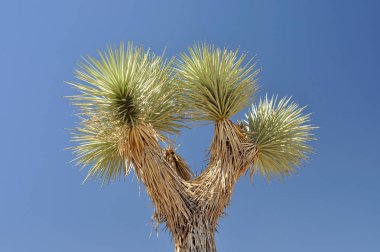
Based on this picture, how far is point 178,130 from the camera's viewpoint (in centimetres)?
738

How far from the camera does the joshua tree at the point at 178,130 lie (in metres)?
6.78

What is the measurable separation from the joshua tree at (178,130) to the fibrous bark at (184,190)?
0.01 meters

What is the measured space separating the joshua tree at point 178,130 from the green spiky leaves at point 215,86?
0.6 inches

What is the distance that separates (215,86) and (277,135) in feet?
4.67

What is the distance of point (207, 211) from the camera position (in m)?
6.88

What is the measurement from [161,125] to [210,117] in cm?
75

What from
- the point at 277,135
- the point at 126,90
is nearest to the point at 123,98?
the point at 126,90

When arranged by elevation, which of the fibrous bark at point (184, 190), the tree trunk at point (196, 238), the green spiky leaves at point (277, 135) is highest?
the green spiky leaves at point (277, 135)

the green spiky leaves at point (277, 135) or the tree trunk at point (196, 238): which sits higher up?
the green spiky leaves at point (277, 135)

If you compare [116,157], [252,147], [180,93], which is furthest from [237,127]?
[116,157]

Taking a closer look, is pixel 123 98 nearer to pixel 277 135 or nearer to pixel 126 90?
pixel 126 90

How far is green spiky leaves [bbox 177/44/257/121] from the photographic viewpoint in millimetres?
7375

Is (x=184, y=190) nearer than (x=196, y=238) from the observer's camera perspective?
No

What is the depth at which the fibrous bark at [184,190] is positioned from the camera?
6.73m
